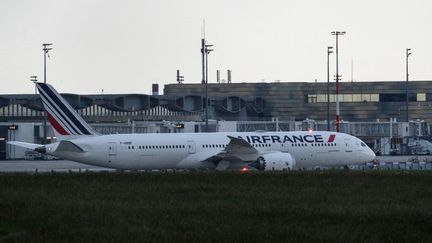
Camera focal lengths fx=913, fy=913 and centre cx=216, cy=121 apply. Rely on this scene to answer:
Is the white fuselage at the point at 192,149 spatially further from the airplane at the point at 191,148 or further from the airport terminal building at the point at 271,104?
the airport terminal building at the point at 271,104

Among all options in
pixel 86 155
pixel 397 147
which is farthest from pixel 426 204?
pixel 397 147

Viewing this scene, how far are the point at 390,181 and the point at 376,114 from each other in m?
99.8

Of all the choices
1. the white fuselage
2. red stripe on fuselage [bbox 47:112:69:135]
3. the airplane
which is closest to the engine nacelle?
the airplane

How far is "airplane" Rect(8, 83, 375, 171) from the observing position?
54812 millimetres

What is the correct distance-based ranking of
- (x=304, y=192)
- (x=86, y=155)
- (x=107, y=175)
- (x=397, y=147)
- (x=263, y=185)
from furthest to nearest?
(x=397, y=147) < (x=86, y=155) < (x=107, y=175) < (x=263, y=185) < (x=304, y=192)

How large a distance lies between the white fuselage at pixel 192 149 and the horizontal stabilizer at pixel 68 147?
258 mm

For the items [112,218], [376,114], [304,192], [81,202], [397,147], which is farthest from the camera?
[376,114]

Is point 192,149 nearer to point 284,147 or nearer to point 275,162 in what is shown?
point 275,162

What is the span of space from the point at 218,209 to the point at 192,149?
97.9 ft

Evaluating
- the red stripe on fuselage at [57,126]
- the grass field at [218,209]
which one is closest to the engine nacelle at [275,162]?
the red stripe on fuselage at [57,126]

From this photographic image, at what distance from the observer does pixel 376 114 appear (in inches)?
5335

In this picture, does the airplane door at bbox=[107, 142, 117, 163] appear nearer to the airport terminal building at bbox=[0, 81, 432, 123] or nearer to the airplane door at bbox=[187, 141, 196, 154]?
the airplane door at bbox=[187, 141, 196, 154]

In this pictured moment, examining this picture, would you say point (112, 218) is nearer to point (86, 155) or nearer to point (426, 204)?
point (426, 204)

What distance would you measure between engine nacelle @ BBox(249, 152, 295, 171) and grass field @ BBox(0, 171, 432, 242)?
14.6 m
